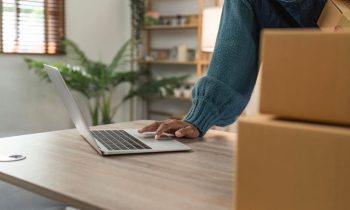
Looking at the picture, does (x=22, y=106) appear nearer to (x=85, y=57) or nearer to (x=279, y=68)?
(x=85, y=57)

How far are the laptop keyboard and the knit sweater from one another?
0.62 feet

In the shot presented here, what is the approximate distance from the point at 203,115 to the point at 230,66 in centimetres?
15

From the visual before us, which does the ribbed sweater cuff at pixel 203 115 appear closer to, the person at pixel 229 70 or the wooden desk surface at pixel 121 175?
the person at pixel 229 70

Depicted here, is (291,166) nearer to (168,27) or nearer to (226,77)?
(226,77)

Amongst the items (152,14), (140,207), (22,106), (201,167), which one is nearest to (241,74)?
(201,167)

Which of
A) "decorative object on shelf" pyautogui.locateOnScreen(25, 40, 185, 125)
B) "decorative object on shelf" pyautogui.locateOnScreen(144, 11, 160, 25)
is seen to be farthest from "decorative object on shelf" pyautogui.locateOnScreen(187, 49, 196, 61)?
"decorative object on shelf" pyautogui.locateOnScreen(144, 11, 160, 25)

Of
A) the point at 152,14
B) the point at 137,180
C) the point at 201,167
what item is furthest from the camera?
the point at 152,14

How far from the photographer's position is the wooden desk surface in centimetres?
62

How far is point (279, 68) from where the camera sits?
1.59 feet

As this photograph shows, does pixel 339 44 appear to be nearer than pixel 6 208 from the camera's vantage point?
Yes

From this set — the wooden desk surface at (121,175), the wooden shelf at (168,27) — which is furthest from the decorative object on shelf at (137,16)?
the wooden desk surface at (121,175)

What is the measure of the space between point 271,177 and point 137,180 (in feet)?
1.02

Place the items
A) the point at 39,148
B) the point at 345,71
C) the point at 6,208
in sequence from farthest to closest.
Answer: the point at 6,208, the point at 39,148, the point at 345,71

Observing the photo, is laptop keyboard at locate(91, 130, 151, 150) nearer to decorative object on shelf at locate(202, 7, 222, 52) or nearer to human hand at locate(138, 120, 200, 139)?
human hand at locate(138, 120, 200, 139)
